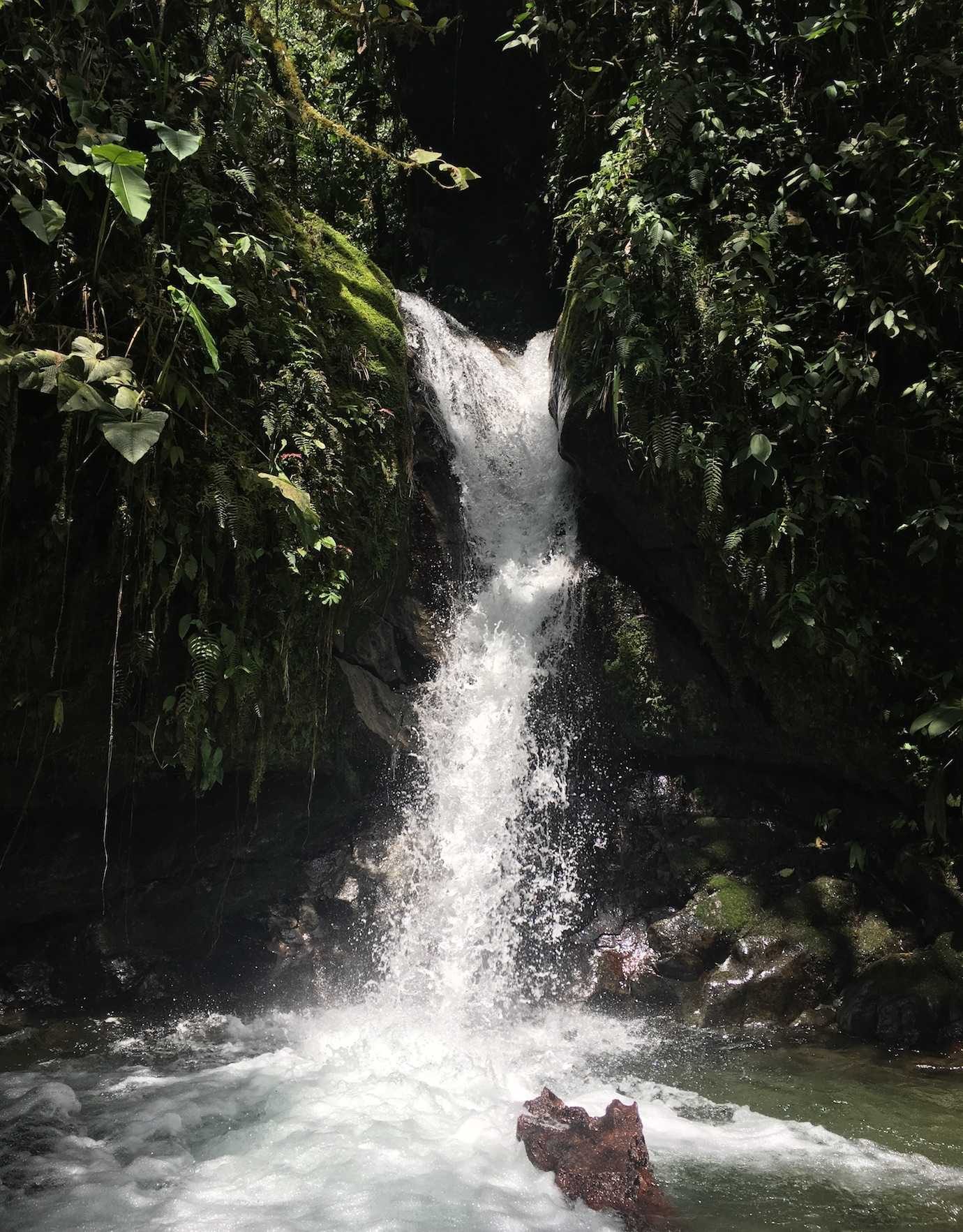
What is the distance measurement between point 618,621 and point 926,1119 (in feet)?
12.9

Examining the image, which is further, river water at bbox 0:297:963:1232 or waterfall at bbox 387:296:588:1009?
waterfall at bbox 387:296:588:1009

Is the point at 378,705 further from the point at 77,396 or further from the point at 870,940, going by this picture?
the point at 870,940

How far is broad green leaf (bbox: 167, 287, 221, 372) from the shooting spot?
414cm

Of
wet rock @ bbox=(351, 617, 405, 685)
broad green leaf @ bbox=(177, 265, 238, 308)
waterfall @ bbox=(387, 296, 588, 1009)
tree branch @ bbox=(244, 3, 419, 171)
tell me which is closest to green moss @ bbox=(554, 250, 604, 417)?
waterfall @ bbox=(387, 296, 588, 1009)

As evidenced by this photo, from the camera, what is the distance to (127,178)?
3689mm

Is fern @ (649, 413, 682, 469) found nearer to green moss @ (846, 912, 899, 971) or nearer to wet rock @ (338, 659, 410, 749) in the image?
wet rock @ (338, 659, 410, 749)

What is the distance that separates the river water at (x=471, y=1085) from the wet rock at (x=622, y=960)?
0.27 m

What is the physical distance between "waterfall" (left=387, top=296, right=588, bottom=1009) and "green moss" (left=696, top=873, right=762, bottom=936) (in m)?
0.94

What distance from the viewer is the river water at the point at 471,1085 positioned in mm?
3305

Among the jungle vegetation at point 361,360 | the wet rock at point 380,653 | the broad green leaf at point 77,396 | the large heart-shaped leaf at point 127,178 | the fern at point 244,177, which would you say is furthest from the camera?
the wet rock at point 380,653

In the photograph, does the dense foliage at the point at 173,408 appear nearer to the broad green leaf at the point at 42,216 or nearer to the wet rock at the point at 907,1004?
the broad green leaf at the point at 42,216

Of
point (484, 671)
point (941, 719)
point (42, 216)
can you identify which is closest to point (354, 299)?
point (42, 216)

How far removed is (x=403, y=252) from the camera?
39.9ft

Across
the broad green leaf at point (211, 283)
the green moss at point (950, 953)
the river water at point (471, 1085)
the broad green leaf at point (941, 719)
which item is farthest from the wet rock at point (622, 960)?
the broad green leaf at point (211, 283)
